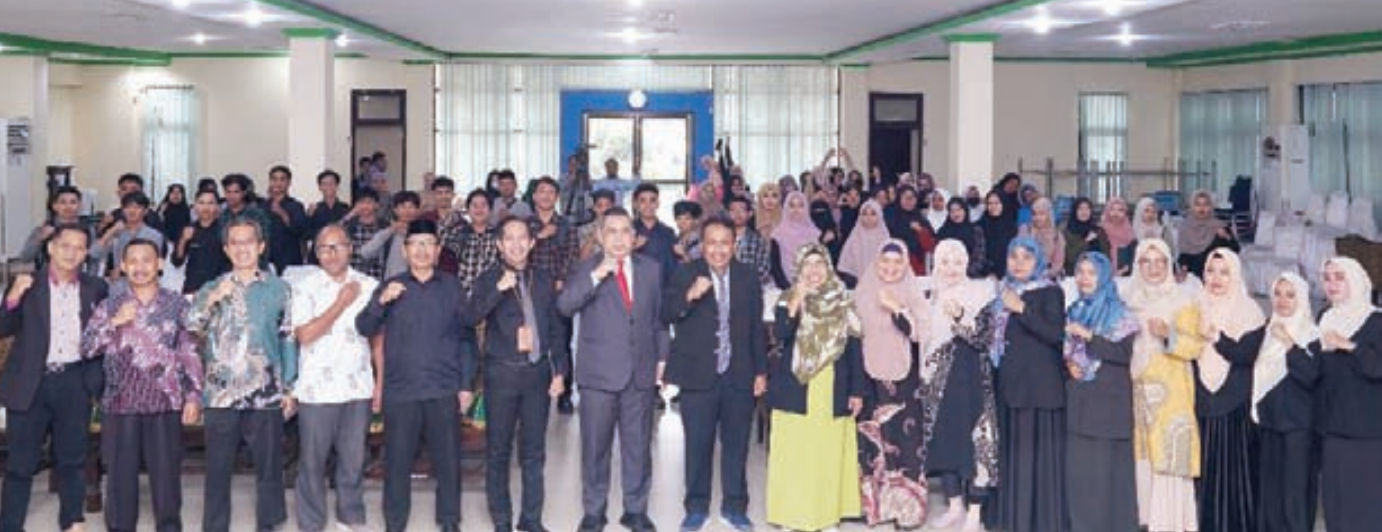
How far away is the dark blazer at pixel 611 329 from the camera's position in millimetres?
7000

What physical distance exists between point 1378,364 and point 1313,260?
449 inches

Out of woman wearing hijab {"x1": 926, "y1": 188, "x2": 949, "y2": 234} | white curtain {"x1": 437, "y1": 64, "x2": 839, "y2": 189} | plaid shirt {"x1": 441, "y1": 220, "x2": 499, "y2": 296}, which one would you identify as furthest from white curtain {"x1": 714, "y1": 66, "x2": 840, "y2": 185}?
plaid shirt {"x1": 441, "y1": 220, "x2": 499, "y2": 296}

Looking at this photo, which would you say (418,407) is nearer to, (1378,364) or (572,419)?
(572,419)

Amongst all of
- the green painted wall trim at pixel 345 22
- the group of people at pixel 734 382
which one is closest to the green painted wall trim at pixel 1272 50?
the green painted wall trim at pixel 345 22

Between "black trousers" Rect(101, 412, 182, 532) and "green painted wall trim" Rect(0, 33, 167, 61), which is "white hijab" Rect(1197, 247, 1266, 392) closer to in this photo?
"black trousers" Rect(101, 412, 182, 532)

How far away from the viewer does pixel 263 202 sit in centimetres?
1142

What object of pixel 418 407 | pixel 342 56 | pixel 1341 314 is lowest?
pixel 418 407

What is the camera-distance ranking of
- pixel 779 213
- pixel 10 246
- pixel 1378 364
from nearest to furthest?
pixel 1378 364 → pixel 779 213 → pixel 10 246

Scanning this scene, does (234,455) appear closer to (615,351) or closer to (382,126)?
(615,351)

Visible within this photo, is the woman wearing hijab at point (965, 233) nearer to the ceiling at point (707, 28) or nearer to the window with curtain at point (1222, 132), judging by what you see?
the ceiling at point (707, 28)

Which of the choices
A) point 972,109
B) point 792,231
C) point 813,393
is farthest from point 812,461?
point 972,109

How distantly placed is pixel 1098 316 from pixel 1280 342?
75 centimetres

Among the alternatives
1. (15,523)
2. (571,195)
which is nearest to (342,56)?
(571,195)

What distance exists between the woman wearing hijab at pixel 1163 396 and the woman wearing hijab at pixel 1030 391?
0.34m
